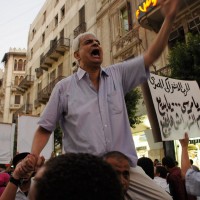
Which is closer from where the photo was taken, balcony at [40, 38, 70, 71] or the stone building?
balcony at [40, 38, 70, 71]

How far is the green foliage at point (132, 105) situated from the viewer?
12500 mm

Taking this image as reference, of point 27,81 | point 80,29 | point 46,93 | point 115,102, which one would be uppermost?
point 80,29

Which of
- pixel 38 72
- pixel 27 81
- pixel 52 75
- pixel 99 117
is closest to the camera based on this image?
pixel 99 117

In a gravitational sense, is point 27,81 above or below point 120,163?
above

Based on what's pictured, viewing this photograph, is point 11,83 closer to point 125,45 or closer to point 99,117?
point 125,45

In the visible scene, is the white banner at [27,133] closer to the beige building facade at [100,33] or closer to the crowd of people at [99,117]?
the beige building facade at [100,33]

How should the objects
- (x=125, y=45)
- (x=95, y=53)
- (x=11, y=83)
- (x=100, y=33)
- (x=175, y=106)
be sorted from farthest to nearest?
(x=11, y=83)
(x=100, y=33)
(x=125, y=45)
(x=175, y=106)
(x=95, y=53)

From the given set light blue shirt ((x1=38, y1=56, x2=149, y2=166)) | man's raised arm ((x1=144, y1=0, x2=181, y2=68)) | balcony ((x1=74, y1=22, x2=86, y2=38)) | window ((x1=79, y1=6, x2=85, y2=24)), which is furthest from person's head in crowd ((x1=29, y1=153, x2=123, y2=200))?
window ((x1=79, y1=6, x2=85, y2=24))

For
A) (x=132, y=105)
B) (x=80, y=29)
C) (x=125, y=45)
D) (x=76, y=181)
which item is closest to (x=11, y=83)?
(x=80, y=29)

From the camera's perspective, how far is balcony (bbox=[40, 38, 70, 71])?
2294 cm

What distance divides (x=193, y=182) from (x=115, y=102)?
3.52ft

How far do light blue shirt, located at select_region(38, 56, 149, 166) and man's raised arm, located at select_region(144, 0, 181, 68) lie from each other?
7 cm

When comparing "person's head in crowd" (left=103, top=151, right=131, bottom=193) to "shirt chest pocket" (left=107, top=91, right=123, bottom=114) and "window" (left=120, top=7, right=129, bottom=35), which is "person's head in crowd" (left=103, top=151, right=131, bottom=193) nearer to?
"shirt chest pocket" (left=107, top=91, right=123, bottom=114)

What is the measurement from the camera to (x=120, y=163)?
6.30 feet
